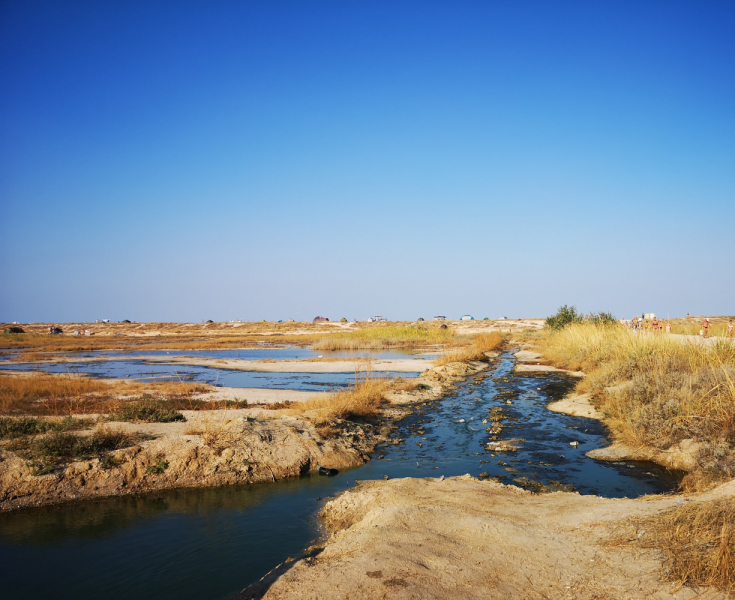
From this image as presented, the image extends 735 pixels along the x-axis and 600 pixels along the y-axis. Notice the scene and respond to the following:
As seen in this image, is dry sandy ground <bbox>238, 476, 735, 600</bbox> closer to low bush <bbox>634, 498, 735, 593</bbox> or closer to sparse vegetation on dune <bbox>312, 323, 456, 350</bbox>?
low bush <bbox>634, 498, 735, 593</bbox>

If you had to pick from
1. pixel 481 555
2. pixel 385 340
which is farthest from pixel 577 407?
pixel 385 340

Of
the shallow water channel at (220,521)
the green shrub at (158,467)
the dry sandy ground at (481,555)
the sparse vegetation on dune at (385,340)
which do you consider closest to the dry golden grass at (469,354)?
the sparse vegetation on dune at (385,340)

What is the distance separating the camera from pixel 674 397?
11.3m

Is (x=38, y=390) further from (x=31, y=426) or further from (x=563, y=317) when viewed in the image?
(x=563, y=317)

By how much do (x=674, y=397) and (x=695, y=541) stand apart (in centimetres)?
728

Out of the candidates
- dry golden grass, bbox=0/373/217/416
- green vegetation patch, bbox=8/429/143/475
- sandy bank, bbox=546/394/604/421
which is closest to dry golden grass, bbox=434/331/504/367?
sandy bank, bbox=546/394/604/421

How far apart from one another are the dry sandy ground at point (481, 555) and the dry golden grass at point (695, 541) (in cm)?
14

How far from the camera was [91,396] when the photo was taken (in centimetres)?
1812

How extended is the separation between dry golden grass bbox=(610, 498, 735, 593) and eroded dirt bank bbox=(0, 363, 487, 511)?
6.78 m

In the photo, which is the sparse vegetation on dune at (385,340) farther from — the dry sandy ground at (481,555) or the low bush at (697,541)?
the low bush at (697,541)

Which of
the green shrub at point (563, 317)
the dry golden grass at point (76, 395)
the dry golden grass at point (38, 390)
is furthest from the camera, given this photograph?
the green shrub at point (563, 317)

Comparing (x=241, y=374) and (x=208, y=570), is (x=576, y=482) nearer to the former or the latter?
(x=208, y=570)

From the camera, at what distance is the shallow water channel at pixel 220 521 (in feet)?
21.5

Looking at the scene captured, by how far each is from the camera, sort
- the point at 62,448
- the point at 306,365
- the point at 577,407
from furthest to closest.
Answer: the point at 306,365 < the point at 577,407 < the point at 62,448
